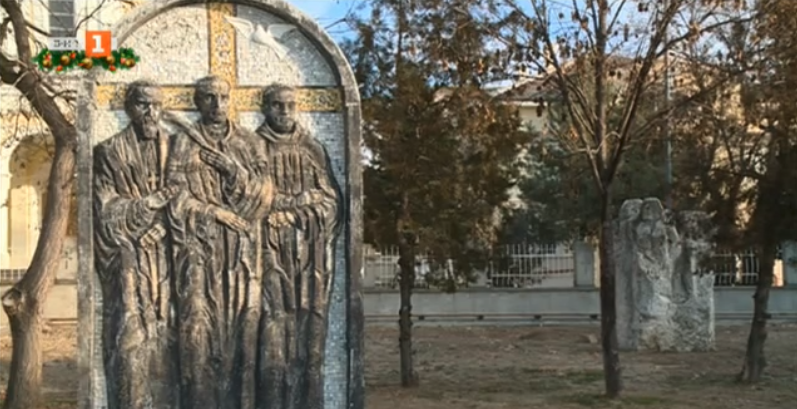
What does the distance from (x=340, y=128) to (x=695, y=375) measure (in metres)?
9.19

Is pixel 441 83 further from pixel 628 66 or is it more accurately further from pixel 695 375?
pixel 695 375

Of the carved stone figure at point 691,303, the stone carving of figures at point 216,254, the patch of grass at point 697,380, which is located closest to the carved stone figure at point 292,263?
the stone carving of figures at point 216,254

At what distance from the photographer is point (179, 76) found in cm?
782

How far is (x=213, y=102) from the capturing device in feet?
25.3

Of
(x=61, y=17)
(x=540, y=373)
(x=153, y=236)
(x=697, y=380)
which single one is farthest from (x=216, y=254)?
(x=697, y=380)

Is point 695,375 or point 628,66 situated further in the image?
point 695,375

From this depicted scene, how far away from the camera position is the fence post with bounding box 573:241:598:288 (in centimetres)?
2477

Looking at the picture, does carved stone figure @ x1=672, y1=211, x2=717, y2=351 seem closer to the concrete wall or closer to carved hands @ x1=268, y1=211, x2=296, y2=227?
the concrete wall

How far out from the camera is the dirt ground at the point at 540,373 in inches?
494

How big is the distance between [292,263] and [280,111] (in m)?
1.17

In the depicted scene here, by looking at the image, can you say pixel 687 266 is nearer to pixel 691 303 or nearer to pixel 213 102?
pixel 691 303

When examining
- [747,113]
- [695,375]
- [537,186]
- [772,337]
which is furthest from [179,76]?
[537,186]

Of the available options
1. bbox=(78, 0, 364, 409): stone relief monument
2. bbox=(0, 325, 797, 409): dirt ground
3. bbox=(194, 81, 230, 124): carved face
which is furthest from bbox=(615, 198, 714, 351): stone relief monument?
bbox=(194, 81, 230, 124): carved face

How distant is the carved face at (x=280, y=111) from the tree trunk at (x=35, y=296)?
16.2 feet
